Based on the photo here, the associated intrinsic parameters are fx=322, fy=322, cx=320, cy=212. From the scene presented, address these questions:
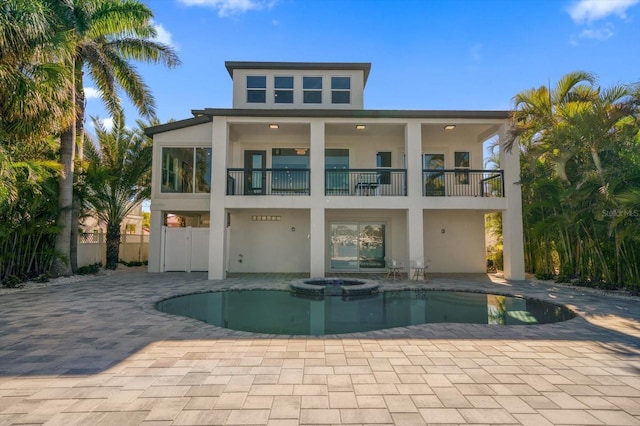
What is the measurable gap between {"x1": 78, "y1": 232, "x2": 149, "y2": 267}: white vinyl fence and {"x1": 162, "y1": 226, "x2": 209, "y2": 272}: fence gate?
3.35 m

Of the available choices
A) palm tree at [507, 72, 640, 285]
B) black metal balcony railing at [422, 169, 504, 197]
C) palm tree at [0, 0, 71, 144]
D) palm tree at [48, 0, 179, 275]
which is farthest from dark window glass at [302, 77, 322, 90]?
palm tree at [0, 0, 71, 144]

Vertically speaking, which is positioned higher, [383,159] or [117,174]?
[383,159]

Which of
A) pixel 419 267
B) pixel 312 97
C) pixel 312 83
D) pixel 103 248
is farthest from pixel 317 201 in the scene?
pixel 103 248

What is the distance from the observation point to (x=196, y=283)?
1070 centimetres

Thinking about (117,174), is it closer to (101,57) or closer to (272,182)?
(101,57)

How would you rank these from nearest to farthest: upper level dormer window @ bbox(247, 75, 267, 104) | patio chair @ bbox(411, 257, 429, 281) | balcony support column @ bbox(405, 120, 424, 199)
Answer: patio chair @ bbox(411, 257, 429, 281) < balcony support column @ bbox(405, 120, 424, 199) < upper level dormer window @ bbox(247, 75, 267, 104)

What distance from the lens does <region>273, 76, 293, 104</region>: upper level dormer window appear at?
1485 cm

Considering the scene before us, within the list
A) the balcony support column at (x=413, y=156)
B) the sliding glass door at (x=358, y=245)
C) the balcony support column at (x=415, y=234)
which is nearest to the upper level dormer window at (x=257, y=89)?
the sliding glass door at (x=358, y=245)

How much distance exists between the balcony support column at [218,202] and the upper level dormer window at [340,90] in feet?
18.3

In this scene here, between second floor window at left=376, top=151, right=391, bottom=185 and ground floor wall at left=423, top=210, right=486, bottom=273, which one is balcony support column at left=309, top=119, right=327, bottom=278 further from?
ground floor wall at left=423, top=210, right=486, bottom=273

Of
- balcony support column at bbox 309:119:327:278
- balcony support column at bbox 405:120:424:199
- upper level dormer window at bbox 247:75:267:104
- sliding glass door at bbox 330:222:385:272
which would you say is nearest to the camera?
balcony support column at bbox 309:119:327:278

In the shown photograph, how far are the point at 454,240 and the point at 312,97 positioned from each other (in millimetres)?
9041

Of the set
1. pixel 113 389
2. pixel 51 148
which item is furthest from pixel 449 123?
pixel 51 148

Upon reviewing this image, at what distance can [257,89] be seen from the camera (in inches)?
585
